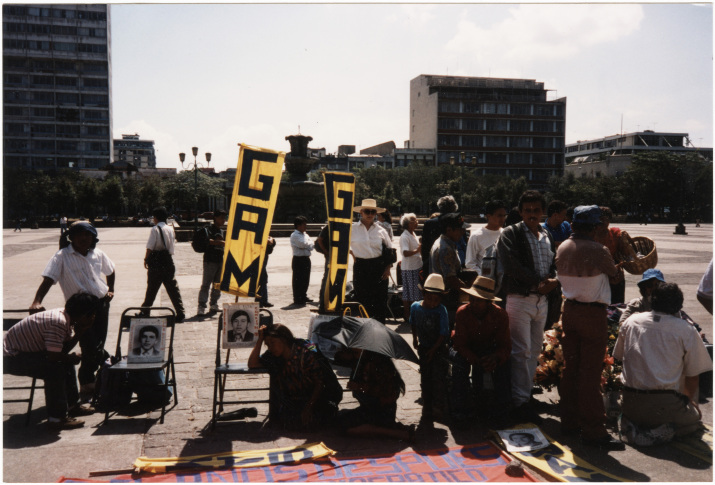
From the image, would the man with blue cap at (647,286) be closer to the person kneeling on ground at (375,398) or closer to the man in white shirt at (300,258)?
the person kneeling on ground at (375,398)

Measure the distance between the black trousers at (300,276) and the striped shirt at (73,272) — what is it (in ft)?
19.6

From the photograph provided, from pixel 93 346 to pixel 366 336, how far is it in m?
3.00

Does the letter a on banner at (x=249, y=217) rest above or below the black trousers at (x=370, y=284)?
above

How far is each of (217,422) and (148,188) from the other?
74.3 meters

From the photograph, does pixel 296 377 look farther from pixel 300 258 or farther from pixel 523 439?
pixel 300 258

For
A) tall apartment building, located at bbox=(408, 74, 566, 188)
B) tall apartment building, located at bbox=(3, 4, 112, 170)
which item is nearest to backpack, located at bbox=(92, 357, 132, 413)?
tall apartment building, located at bbox=(408, 74, 566, 188)

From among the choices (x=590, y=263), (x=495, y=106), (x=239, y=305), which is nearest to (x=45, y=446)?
(x=239, y=305)

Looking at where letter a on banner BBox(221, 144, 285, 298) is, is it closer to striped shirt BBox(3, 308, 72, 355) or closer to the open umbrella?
the open umbrella

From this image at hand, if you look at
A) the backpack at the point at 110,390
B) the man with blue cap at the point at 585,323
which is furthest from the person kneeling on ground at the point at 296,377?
the man with blue cap at the point at 585,323

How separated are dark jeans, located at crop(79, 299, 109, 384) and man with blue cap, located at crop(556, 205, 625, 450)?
4570mm

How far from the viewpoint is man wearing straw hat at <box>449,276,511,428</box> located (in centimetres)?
528

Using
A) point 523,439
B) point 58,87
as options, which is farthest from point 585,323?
point 58,87

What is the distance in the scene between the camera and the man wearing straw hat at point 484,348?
5277 millimetres

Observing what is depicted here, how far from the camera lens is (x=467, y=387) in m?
5.48
